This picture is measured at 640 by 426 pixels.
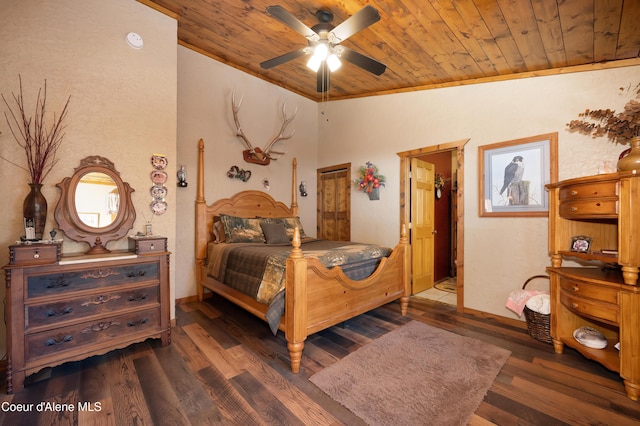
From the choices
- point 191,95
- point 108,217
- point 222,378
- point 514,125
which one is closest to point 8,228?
point 108,217

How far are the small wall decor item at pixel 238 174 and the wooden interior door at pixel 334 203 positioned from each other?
1.52 metres

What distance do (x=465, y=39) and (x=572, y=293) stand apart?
2.36m

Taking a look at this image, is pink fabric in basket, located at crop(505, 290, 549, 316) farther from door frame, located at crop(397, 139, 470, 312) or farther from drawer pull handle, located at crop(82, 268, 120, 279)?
drawer pull handle, located at crop(82, 268, 120, 279)

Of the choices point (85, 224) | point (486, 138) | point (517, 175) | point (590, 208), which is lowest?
point (85, 224)

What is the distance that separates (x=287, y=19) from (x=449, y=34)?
149cm

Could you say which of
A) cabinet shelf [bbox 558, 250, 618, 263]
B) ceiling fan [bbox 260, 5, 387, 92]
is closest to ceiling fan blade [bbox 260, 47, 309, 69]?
ceiling fan [bbox 260, 5, 387, 92]

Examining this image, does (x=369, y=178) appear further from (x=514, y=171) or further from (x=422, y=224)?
(x=514, y=171)

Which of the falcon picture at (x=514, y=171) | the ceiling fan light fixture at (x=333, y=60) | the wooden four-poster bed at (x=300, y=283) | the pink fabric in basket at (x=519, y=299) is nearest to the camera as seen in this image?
the wooden four-poster bed at (x=300, y=283)

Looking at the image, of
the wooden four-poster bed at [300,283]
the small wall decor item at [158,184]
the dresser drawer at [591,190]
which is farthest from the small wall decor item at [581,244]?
the small wall decor item at [158,184]

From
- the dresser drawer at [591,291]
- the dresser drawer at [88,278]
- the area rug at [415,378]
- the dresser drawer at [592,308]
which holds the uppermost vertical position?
the dresser drawer at [88,278]

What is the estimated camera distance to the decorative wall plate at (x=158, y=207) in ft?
8.59

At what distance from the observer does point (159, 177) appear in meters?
2.65

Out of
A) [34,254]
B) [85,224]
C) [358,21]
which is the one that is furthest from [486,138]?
[34,254]

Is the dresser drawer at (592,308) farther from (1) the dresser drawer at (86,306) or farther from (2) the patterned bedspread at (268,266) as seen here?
(1) the dresser drawer at (86,306)
